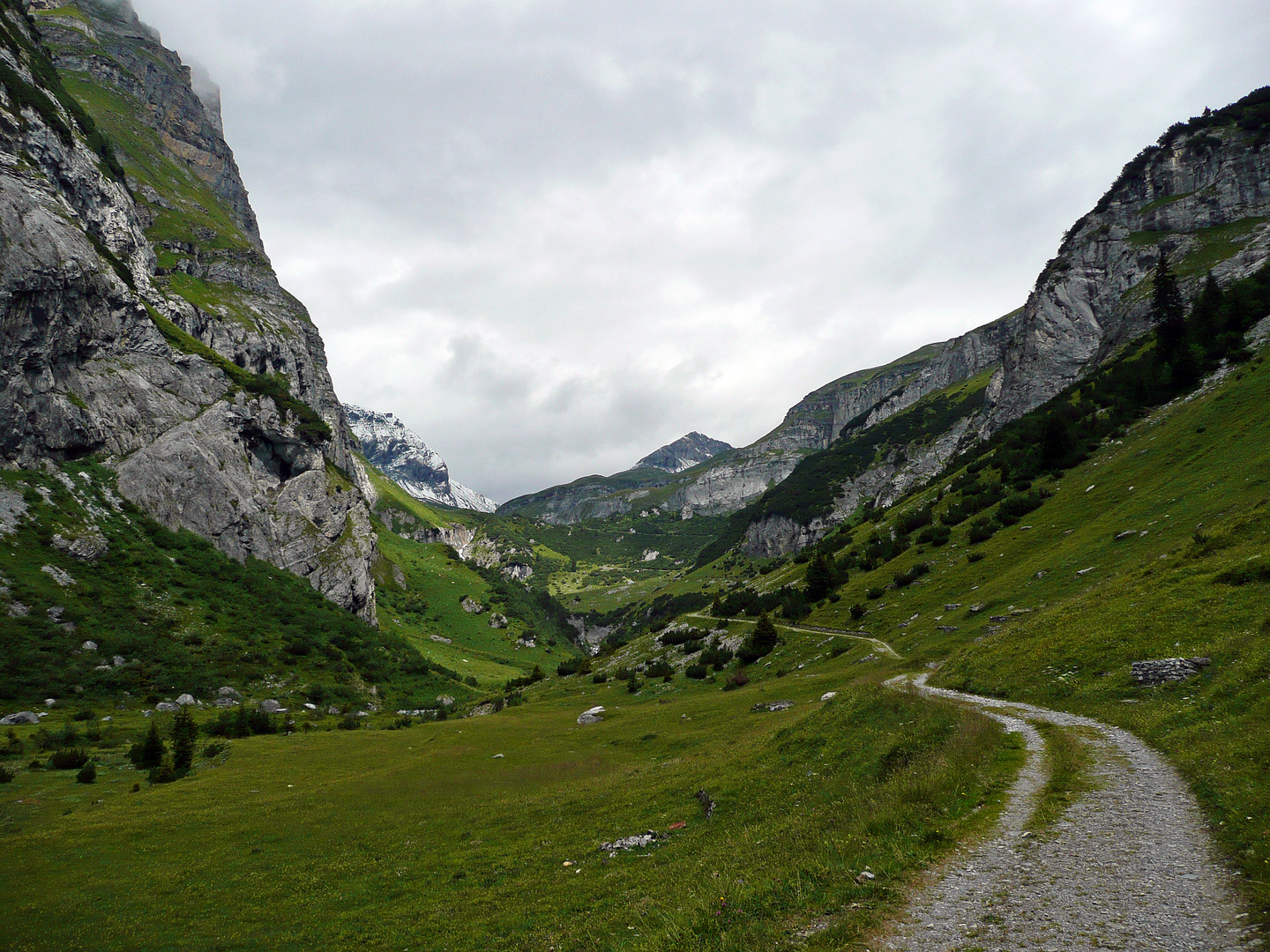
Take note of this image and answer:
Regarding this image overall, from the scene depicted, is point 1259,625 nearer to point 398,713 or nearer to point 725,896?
point 725,896

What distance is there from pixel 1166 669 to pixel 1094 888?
16.7m

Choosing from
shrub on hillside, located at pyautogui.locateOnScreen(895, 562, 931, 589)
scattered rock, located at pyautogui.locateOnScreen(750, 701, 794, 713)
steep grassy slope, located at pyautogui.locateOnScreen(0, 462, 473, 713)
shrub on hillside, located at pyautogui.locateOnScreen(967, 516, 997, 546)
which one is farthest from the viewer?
steep grassy slope, located at pyautogui.locateOnScreen(0, 462, 473, 713)

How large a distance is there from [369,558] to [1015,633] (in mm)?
163575

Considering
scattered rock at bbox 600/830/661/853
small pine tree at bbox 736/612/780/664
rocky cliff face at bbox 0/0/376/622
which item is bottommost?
small pine tree at bbox 736/612/780/664

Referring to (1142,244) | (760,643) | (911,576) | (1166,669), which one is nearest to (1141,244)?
(1142,244)

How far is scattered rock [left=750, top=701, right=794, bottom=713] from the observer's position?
37219mm

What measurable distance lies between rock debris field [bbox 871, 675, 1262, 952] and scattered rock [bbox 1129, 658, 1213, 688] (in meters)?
9.31

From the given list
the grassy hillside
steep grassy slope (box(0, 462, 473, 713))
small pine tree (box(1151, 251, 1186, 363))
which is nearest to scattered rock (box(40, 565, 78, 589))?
steep grassy slope (box(0, 462, 473, 713))

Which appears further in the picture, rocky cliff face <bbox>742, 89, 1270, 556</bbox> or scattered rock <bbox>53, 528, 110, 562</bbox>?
rocky cliff face <bbox>742, 89, 1270, 556</bbox>

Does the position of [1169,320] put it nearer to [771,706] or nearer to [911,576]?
[911,576]

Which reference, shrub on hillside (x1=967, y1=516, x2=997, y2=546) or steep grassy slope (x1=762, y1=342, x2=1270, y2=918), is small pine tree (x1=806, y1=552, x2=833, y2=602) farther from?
shrub on hillside (x1=967, y1=516, x2=997, y2=546)

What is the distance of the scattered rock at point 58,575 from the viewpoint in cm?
7294

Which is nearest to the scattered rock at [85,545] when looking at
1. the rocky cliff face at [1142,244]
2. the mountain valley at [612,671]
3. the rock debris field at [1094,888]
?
the mountain valley at [612,671]

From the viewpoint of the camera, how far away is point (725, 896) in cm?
1114
